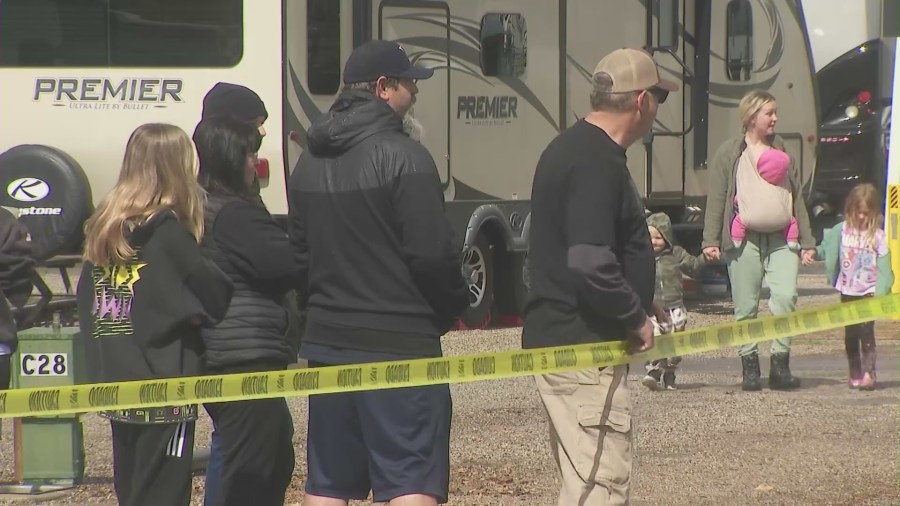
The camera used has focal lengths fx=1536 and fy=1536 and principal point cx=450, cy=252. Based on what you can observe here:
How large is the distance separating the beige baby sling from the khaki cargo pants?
442 cm

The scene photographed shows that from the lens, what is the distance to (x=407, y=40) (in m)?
12.0

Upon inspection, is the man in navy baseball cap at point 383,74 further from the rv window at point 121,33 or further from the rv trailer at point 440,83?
the rv window at point 121,33

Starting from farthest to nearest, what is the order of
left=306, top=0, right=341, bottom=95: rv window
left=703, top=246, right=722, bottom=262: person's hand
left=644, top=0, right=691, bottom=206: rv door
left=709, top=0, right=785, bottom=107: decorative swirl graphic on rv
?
left=709, top=0, right=785, bottom=107: decorative swirl graphic on rv → left=644, top=0, right=691, bottom=206: rv door → left=306, top=0, right=341, bottom=95: rv window → left=703, top=246, right=722, bottom=262: person's hand

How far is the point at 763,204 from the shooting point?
903 cm

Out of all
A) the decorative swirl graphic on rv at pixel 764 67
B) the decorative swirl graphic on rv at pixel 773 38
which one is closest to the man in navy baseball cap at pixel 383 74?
the decorative swirl graphic on rv at pixel 764 67

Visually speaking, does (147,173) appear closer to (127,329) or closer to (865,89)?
(127,329)

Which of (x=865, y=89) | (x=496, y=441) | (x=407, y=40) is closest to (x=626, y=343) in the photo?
(x=496, y=441)

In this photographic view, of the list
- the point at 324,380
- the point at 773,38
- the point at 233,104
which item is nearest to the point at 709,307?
the point at 773,38

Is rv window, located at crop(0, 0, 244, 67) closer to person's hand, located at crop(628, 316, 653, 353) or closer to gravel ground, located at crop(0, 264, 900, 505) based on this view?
gravel ground, located at crop(0, 264, 900, 505)

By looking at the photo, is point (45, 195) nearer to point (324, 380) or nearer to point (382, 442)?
point (324, 380)

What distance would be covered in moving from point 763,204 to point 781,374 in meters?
1.10

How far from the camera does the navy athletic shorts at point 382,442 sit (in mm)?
4719

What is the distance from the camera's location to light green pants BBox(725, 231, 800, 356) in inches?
358

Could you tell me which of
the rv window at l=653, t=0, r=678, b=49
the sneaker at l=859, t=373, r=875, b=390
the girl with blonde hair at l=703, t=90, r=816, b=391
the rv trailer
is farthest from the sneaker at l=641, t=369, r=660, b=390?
the rv window at l=653, t=0, r=678, b=49
